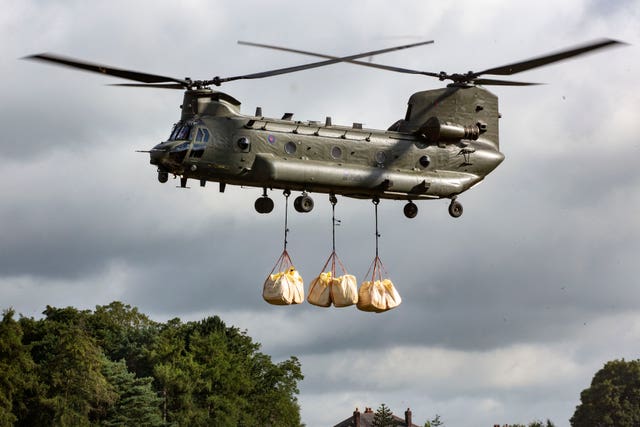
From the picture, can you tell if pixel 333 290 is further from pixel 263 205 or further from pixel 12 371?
pixel 12 371

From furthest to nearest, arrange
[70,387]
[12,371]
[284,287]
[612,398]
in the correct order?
[612,398] < [70,387] < [12,371] < [284,287]

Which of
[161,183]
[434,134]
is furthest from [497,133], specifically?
[161,183]

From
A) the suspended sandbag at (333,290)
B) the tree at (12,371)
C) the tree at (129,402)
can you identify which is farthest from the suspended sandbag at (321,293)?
the tree at (129,402)

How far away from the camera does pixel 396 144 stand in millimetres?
44062

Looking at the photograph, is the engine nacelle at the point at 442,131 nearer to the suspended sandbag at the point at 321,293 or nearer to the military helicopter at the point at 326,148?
the military helicopter at the point at 326,148

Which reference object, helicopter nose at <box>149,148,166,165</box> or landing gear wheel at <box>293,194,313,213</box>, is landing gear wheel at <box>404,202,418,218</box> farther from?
helicopter nose at <box>149,148,166,165</box>

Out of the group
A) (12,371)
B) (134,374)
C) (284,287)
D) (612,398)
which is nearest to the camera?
(284,287)

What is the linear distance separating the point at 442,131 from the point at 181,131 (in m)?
8.82

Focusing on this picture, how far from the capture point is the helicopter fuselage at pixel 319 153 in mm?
41250

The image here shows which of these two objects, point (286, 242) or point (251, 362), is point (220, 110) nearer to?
point (286, 242)

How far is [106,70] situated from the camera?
41.6 meters

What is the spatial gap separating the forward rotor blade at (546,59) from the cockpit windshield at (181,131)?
33.6ft

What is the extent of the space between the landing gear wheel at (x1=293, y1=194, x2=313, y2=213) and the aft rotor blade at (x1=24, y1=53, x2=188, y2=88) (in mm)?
5198

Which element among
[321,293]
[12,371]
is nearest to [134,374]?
[12,371]
